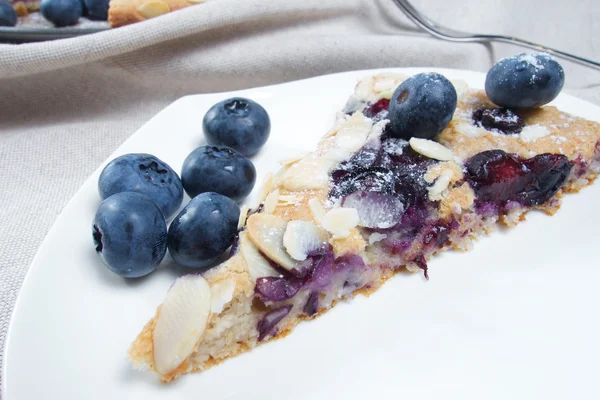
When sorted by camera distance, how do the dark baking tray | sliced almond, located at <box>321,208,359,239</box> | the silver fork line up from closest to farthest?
sliced almond, located at <box>321,208,359,239</box> → the dark baking tray → the silver fork

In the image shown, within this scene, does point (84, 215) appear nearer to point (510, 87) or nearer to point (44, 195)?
point (44, 195)

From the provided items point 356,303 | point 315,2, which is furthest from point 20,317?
point 315,2

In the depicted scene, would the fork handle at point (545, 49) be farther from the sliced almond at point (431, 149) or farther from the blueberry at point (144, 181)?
the blueberry at point (144, 181)

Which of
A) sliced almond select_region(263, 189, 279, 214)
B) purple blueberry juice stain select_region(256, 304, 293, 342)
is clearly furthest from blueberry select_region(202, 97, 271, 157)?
purple blueberry juice stain select_region(256, 304, 293, 342)

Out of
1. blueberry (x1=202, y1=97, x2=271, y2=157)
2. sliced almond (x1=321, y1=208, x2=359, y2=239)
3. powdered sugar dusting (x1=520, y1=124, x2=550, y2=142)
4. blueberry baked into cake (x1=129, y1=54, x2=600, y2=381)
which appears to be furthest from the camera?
blueberry (x1=202, y1=97, x2=271, y2=157)

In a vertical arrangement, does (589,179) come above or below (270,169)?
above

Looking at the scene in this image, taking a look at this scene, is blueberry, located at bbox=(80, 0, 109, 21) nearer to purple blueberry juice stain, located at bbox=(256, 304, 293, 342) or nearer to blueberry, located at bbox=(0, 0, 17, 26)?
blueberry, located at bbox=(0, 0, 17, 26)

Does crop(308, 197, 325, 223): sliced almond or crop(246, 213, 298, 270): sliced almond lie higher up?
crop(308, 197, 325, 223): sliced almond
